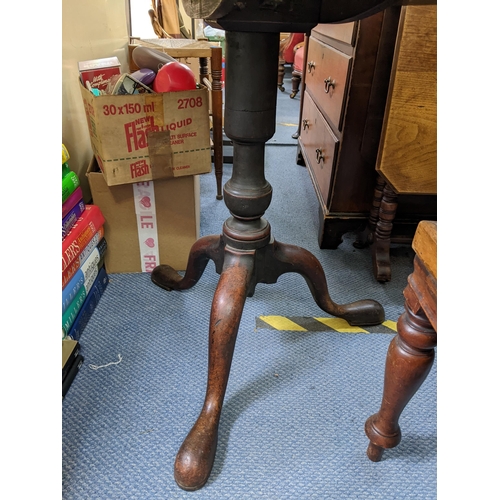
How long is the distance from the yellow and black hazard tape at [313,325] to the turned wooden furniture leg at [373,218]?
14.2 inches

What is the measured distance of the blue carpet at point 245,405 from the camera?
0.74 metres

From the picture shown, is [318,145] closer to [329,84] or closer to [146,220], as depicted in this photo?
[329,84]

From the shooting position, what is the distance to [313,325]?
3.67 feet

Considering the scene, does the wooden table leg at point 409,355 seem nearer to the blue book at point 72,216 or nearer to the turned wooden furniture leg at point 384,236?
the turned wooden furniture leg at point 384,236

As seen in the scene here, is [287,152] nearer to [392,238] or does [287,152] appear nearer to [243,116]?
[392,238]

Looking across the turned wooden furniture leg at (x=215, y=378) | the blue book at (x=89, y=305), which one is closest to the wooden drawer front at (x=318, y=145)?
the turned wooden furniture leg at (x=215, y=378)

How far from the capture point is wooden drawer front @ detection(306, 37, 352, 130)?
3.97 ft

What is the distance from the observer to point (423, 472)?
77cm

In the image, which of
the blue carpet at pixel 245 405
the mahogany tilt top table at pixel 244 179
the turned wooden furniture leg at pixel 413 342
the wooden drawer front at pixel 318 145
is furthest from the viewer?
the wooden drawer front at pixel 318 145

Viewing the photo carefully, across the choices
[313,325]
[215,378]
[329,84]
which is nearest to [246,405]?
[215,378]

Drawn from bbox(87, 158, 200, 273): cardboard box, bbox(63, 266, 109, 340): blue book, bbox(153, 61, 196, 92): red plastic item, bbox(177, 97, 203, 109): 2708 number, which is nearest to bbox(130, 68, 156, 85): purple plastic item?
bbox(153, 61, 196, 92): red plastic item

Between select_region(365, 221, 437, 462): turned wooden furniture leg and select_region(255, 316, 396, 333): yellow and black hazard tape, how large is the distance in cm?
40

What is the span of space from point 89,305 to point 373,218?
2.97 ft

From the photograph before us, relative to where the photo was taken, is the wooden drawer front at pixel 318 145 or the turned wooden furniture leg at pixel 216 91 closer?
the wooden drawer front at pixel 318 145
